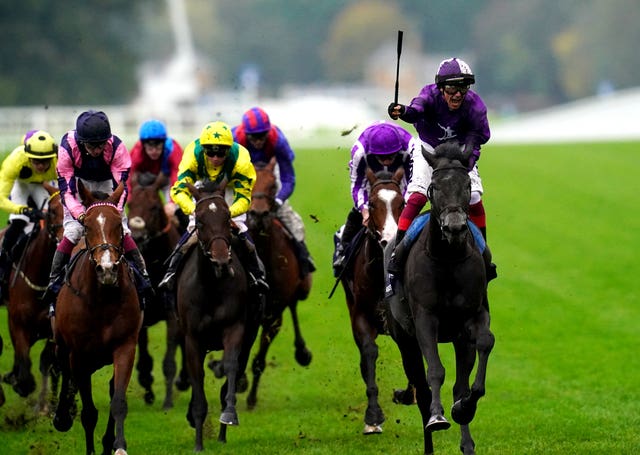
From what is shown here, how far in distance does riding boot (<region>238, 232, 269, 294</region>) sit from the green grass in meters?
0.70

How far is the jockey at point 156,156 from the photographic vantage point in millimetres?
14695

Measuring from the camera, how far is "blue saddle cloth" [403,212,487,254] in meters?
10.2

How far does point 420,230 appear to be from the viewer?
10242 mm

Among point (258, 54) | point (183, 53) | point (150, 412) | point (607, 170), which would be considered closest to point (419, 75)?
point (258, 54)

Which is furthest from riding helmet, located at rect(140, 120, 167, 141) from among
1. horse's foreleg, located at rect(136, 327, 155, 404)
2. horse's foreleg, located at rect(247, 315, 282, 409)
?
horse's foreleg, located at rect(247, 315, 282, 409)

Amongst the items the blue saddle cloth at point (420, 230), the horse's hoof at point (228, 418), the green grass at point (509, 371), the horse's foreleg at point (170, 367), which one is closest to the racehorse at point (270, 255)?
the green grass at point (509, 371)

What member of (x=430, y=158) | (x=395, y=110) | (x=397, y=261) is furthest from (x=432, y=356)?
(x=395, y=110)

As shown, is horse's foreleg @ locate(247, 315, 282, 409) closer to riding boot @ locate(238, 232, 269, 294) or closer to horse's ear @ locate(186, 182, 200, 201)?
riding boot @ locate(238, 232, 269, 294)

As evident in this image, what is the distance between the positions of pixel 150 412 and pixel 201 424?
2.76 m

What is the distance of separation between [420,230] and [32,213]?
4.58 metres

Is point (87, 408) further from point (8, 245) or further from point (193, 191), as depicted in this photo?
point (8, 245)

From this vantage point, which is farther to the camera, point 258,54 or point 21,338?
point 258,54

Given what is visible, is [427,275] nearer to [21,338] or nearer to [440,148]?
[440,148]

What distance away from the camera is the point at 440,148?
31.8ft
